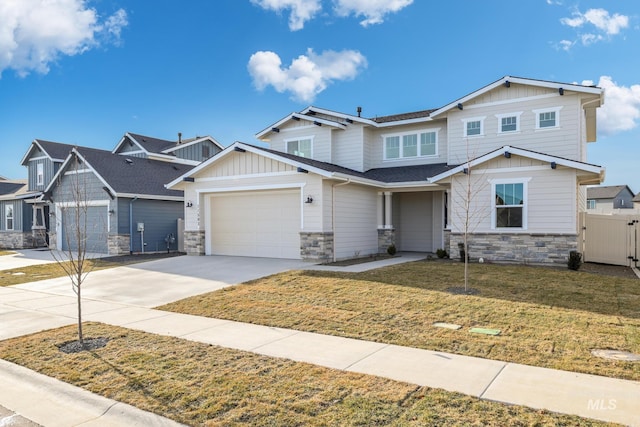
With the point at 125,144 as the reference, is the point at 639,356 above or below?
below

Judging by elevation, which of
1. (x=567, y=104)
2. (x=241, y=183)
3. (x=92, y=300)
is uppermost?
(x=567, y=104)

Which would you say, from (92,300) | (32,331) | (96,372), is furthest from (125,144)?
(96,372)

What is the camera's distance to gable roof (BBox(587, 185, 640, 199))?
166 feet

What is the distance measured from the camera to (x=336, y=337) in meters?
6.47

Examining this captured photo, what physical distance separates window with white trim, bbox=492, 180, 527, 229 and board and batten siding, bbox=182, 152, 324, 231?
5775mm

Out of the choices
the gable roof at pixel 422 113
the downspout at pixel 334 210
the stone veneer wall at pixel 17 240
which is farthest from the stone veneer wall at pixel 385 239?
the stone veneer wall at pixel 17 240

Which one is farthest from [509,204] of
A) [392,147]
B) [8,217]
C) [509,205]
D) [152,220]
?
[8,217]

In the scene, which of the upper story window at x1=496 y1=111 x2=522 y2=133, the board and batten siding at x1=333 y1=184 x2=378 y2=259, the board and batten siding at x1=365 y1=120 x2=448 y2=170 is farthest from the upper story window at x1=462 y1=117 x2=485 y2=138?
the board and batten siding at x1=333 y1=184 x2=378 y2=259

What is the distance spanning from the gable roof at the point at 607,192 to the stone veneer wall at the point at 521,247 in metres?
44.7

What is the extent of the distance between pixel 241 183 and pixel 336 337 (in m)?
10.8

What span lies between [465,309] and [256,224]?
33.6ft

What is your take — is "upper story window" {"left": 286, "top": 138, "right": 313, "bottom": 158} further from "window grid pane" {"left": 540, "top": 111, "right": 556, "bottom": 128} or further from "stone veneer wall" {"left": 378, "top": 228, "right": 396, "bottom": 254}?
"window grid pane" {"left": 540, "top": 111, "right": 556, "bottom": 128}

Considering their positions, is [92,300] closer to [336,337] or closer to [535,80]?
[336,337]

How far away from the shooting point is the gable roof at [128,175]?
20.7 m
